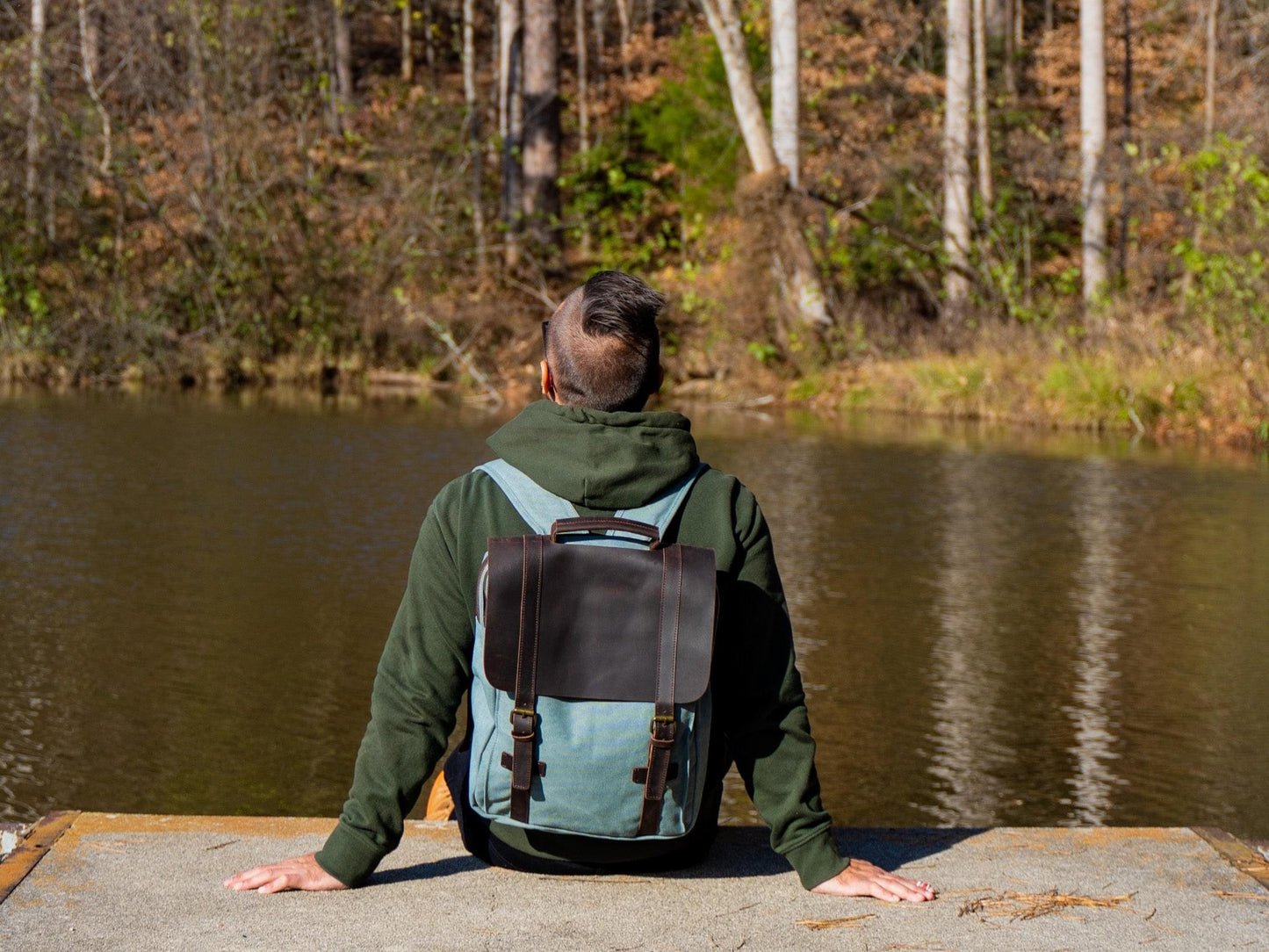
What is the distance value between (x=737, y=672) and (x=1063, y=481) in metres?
10.6

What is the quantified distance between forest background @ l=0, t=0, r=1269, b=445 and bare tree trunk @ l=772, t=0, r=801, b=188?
4 centimetres

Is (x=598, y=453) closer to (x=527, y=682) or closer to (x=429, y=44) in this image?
(x=527, y=682)

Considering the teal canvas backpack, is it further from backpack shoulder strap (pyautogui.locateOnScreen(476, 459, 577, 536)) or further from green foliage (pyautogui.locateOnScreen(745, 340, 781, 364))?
green foliage (pyautogui.locateOnScreen(745, 340, 781, 364))

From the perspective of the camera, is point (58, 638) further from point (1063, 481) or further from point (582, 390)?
point (1063, 481)

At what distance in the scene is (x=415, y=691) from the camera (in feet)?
9.98

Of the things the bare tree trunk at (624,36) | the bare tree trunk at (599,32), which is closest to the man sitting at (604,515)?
the bare tree trunk at (624,36)

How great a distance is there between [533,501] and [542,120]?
78.0 feet

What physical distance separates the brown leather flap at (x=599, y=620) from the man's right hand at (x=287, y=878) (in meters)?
0.56

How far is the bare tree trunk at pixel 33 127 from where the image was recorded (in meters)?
23.5

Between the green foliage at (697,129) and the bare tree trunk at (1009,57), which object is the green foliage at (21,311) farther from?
the bare tree trunk at (1009,57)

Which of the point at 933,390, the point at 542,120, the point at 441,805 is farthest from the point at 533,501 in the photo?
the point at 542,120

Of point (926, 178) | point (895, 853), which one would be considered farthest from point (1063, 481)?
point (926, 178)

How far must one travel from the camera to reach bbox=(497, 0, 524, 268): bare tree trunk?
26.4m

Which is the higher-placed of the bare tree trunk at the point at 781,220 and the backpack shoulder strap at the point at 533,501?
the bare tree trunk at the point at 781,220
